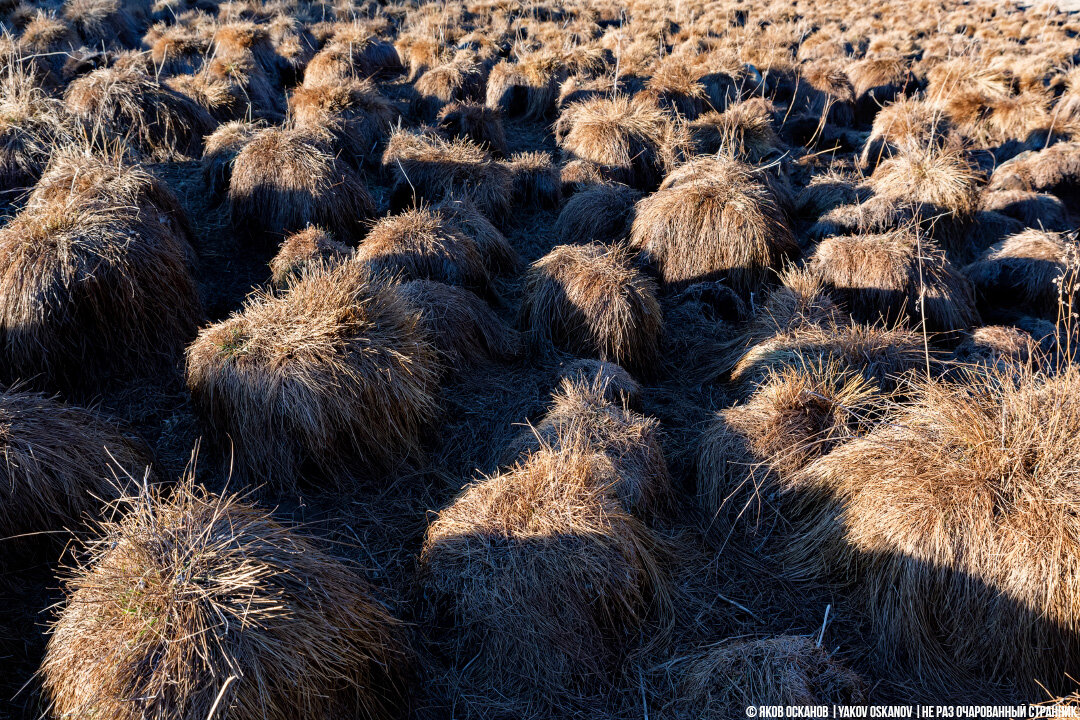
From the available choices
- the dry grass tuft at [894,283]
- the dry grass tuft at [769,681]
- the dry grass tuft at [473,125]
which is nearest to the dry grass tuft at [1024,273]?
the dry grass tuft at [894,283]

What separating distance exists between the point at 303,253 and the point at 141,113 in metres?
3.38

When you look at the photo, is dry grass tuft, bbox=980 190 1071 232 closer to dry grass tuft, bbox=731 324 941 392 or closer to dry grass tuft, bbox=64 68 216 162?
dry grass tuft, bbox=731 324 941 392

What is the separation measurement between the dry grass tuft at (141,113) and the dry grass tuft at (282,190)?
4.59 ft

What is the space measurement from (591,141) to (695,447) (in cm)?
536

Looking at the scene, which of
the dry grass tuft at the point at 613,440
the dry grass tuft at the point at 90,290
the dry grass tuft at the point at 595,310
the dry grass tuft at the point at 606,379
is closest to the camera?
the dry grass tuft at the point at 613,440

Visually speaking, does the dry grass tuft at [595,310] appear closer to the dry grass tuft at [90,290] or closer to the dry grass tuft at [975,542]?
the dry grass tuft at [975,542]

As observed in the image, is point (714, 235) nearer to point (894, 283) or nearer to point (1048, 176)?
point (894, 283)

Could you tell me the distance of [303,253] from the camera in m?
5.54

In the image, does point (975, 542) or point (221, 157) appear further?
point (221, 157)

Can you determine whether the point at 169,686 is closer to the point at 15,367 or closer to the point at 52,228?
the point at 15,367

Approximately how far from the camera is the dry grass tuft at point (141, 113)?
6.83 metres

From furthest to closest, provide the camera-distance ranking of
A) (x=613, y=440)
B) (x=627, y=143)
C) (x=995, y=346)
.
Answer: (x=627, y=143), (x=995, y=346), (x=613, y=440)

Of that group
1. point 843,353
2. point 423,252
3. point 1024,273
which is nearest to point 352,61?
point 423,252

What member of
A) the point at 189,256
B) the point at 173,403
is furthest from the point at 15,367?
the point at 189,256
